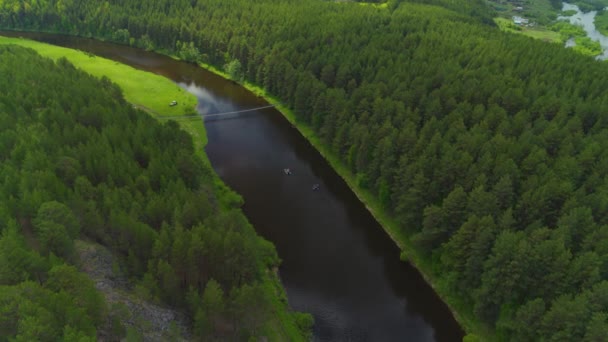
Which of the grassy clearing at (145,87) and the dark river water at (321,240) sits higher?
the grassy clearing at (145,87)

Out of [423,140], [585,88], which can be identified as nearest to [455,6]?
[585,88]

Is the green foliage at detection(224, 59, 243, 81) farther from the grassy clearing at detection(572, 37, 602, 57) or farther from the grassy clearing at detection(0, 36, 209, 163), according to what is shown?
the grassy clearing at detection(572, 37, 602, 57)

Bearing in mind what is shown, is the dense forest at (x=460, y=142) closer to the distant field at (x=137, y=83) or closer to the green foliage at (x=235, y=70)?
the green foliage at (x=235, y=70)

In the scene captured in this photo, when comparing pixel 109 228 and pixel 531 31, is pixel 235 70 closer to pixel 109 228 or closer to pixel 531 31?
pixel 109 228

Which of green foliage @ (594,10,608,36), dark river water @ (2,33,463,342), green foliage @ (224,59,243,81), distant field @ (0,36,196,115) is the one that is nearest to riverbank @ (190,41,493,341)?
dark river water @ (2,33,463,342)

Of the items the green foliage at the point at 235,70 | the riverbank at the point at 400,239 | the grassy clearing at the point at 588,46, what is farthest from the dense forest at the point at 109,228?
the grassy clearing at the point at 588,46

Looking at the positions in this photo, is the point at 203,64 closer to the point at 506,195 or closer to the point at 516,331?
the point at 506,195

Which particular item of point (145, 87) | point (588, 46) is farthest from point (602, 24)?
point (145, 87)
